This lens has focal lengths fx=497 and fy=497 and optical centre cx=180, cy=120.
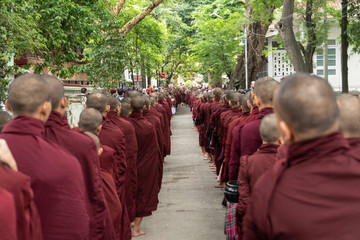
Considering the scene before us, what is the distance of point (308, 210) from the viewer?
2.05 meters

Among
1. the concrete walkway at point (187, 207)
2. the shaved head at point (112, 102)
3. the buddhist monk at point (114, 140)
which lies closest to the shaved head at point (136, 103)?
the shaved head at point (112, 102)

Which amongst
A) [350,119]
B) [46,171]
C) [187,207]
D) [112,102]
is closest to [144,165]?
[112,102]

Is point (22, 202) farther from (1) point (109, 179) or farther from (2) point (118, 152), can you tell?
(2) point (118, 152)

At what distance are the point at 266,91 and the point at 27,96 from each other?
8.83 ft

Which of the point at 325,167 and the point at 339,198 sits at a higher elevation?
the point at 325,167

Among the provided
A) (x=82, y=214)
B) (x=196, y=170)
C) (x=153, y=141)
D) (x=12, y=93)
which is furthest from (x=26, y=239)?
(x=196, y=170)

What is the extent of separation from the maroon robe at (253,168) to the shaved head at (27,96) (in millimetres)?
1892

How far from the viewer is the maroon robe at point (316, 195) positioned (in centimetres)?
204

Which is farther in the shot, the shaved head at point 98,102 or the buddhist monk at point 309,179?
the shaved head at point 98,102

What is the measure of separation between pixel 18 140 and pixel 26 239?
61 cm

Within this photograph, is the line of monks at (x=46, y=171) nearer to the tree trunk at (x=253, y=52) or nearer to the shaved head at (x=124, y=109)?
the shaved head at (x=124, y=109)

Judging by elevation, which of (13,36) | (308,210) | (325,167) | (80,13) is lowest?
(308,210)

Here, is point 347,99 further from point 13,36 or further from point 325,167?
point 13,36

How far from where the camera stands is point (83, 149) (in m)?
3.68
